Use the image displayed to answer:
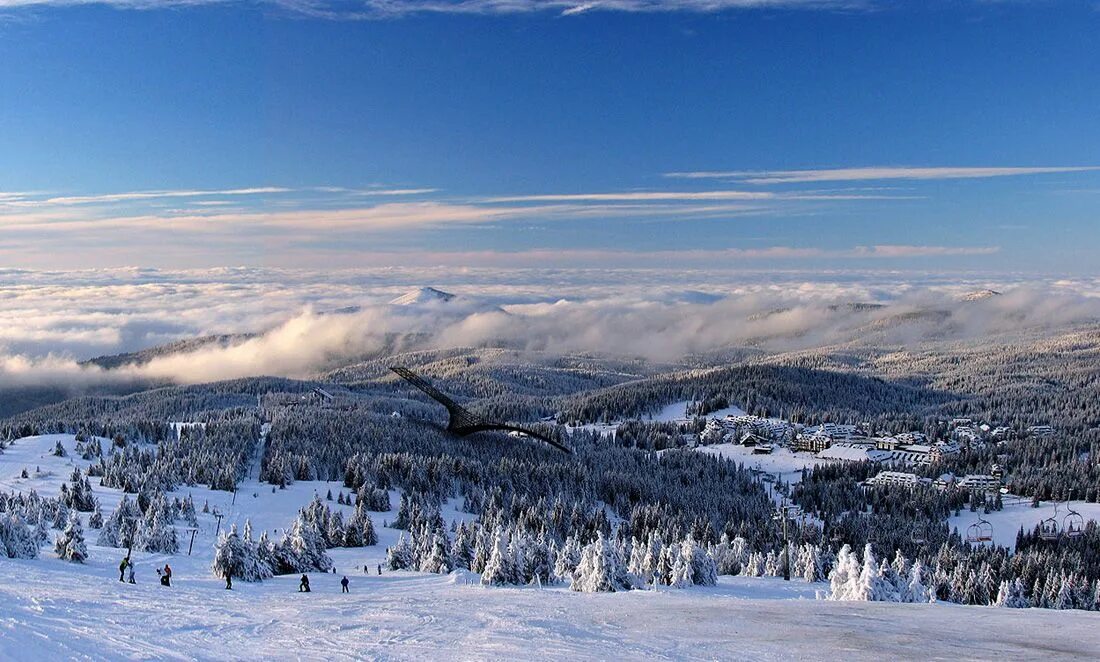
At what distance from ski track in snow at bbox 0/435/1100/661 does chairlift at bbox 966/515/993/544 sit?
7483 cm

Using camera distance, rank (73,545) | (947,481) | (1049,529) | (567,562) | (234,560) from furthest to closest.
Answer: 1. (947,481)
2. (1049,529)
3. (567,562)
4. (73,545)
5. (234,560)

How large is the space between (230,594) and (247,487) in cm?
7906

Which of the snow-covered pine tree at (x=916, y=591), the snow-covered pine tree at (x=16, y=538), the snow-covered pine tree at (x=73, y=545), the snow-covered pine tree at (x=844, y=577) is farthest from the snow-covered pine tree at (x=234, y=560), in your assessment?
the snow-covered pine tree at (x=916, y=591)

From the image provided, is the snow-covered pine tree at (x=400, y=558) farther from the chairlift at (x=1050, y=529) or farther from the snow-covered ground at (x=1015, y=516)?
the snow-covered ground at (x=1015, y=516)

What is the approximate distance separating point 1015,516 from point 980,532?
12854 mm

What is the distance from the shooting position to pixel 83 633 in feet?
109

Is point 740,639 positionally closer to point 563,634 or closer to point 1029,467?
point 563,634

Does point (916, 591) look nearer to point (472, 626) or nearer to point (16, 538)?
point (472, 626)

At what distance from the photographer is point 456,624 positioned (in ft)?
139

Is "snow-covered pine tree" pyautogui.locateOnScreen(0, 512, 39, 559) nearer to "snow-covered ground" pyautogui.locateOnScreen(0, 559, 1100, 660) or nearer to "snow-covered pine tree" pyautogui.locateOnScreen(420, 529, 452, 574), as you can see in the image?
"snow-covered ground" pyautogui.locateOnScreen(0, 559, 1100, 660)

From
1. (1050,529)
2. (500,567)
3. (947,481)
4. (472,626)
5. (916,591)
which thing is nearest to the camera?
(472,626)

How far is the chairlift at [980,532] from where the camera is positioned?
123m

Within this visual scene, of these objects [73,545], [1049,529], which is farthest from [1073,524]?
[73,545]

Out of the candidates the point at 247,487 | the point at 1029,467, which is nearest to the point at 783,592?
the point at 247,487
